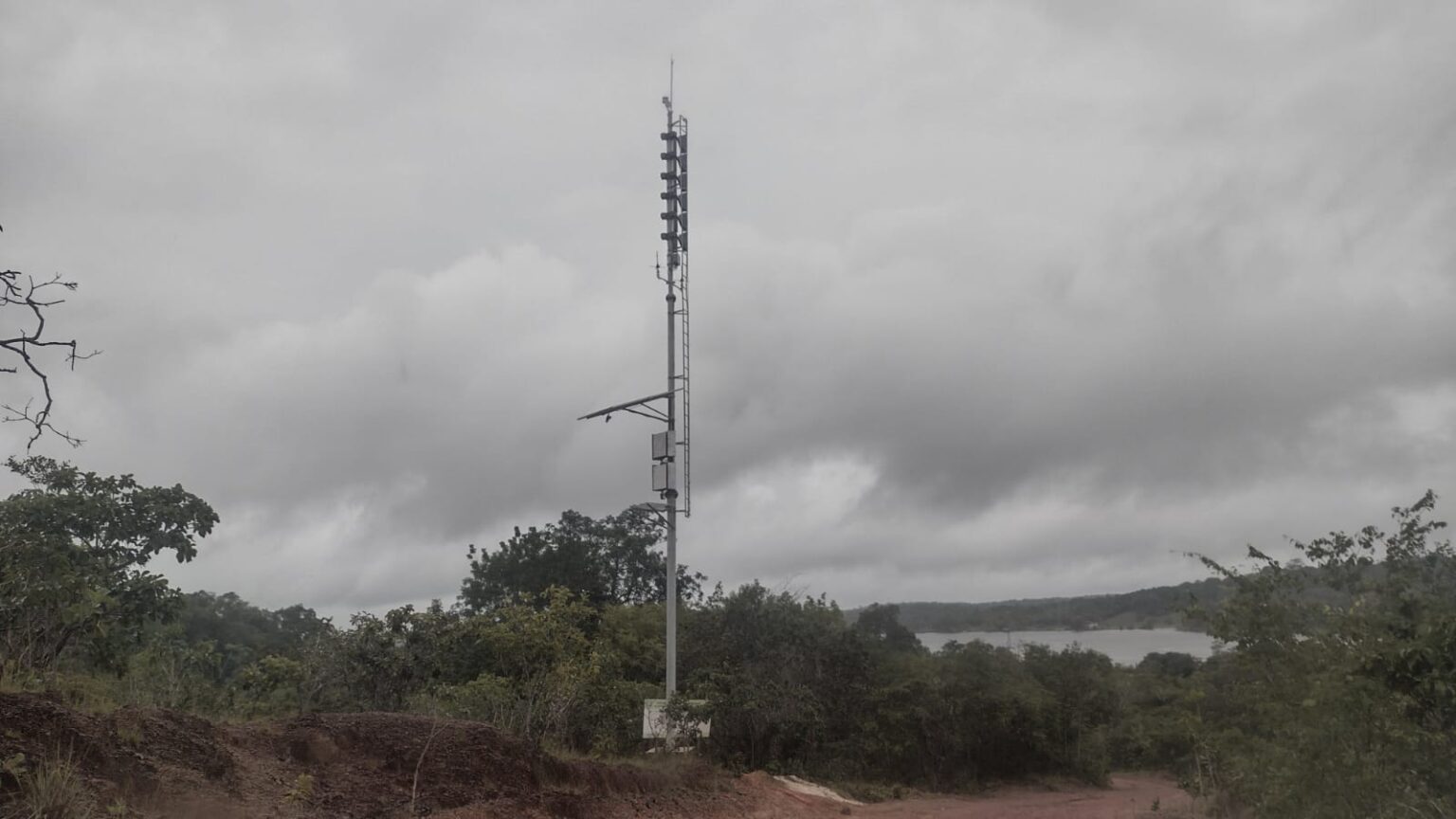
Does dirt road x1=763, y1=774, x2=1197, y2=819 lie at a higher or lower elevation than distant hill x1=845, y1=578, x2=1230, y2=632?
lower

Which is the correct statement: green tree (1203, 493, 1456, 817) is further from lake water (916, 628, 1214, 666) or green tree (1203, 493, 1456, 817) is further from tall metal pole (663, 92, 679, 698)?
lake water (916, 628, 1214, 666)

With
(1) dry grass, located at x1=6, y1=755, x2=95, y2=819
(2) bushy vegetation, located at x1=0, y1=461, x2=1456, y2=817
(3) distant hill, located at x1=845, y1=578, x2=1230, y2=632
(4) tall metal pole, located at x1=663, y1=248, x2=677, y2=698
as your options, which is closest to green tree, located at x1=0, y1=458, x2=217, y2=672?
(2) bushy vegetation, located at x1=0, y1=461, x2=1456, y2=817

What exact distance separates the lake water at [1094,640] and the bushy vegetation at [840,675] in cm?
67

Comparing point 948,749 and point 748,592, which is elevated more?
point 748,592

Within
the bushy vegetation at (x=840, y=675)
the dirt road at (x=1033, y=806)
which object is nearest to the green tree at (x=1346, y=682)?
the bushy vegetation at (x=840, y=675)

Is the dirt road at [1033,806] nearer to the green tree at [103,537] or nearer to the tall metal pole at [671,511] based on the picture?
the tall metal pole at [671,511]

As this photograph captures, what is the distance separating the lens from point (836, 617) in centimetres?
2683

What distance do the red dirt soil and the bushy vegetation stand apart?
108cm

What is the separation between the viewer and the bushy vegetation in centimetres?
938

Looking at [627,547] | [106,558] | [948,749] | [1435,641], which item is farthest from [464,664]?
[627,547]

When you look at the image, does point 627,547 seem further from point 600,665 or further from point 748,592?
point 600,665

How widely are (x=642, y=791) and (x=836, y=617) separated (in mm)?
11555

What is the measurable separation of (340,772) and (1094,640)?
2607 centimetres

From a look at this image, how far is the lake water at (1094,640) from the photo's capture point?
28.7 metres
